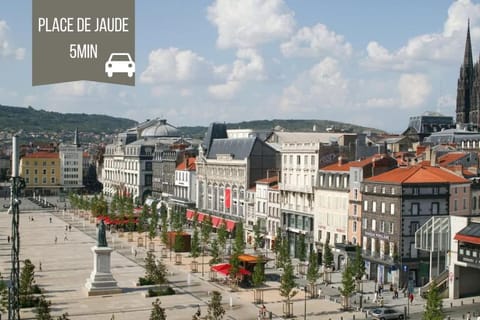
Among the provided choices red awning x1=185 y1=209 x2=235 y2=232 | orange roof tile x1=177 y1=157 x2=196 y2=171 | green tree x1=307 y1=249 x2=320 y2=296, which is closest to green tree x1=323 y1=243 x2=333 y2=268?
green tree x1=307 y1=249 x2=320 y2=296

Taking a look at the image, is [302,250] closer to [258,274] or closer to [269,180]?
[258,274]

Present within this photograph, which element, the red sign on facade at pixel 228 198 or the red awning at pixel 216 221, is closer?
the red awning at pixel 216 221

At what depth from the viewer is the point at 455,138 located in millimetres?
154500

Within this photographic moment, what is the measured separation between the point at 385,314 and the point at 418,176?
786 inches

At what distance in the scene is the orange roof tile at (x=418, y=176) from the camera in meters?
69.2

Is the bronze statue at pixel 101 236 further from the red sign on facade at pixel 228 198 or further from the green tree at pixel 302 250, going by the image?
the red sign on facade at pixel 228 198

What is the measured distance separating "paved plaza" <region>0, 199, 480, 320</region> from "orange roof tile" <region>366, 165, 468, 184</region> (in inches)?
396

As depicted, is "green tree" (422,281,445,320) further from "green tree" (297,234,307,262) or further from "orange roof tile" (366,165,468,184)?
"green tree" (297,234,307,262)

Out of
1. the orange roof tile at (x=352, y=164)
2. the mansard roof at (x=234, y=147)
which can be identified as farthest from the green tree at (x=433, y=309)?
the mansard roof at (x=234, y=147)

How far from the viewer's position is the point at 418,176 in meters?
69.8

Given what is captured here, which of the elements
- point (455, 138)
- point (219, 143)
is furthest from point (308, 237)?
point (455, 138)

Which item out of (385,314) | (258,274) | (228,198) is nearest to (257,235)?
(228,198)

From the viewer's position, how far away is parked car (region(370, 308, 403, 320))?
53106mm

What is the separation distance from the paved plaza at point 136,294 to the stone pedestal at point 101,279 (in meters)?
0.93
